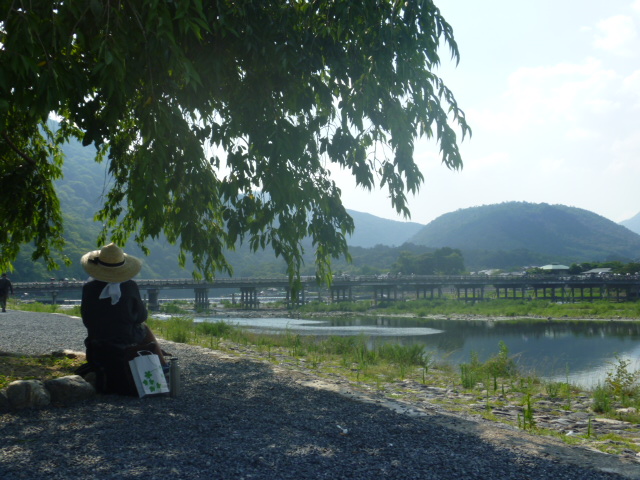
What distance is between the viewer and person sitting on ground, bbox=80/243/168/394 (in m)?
5.75

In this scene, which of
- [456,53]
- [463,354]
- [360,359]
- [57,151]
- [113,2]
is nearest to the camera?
[113,2]

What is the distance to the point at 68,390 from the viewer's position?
5.32 metres

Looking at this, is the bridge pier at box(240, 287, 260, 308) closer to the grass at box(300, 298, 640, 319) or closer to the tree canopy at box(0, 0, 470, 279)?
the grass at box(300, 298, 640, 319)

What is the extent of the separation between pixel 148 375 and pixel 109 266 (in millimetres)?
1227

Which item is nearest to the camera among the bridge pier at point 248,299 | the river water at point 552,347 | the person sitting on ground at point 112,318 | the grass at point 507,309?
the person sitting on ground at point 112,318

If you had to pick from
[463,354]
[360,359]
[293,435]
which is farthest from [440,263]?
[293,435]

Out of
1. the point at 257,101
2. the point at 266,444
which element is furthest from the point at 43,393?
the point at 257,101

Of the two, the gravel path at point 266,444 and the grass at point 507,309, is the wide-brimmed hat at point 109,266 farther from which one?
the grass at point 507,309

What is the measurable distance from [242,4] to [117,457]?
4.38m

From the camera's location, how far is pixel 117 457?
3.75 m

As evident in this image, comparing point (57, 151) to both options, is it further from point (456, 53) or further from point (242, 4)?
point (456, 53)

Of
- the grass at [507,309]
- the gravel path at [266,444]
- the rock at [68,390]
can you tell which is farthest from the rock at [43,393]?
the grass at [507,309]

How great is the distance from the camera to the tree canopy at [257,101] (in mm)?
4961

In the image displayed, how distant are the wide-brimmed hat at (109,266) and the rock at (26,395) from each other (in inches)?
49.0
